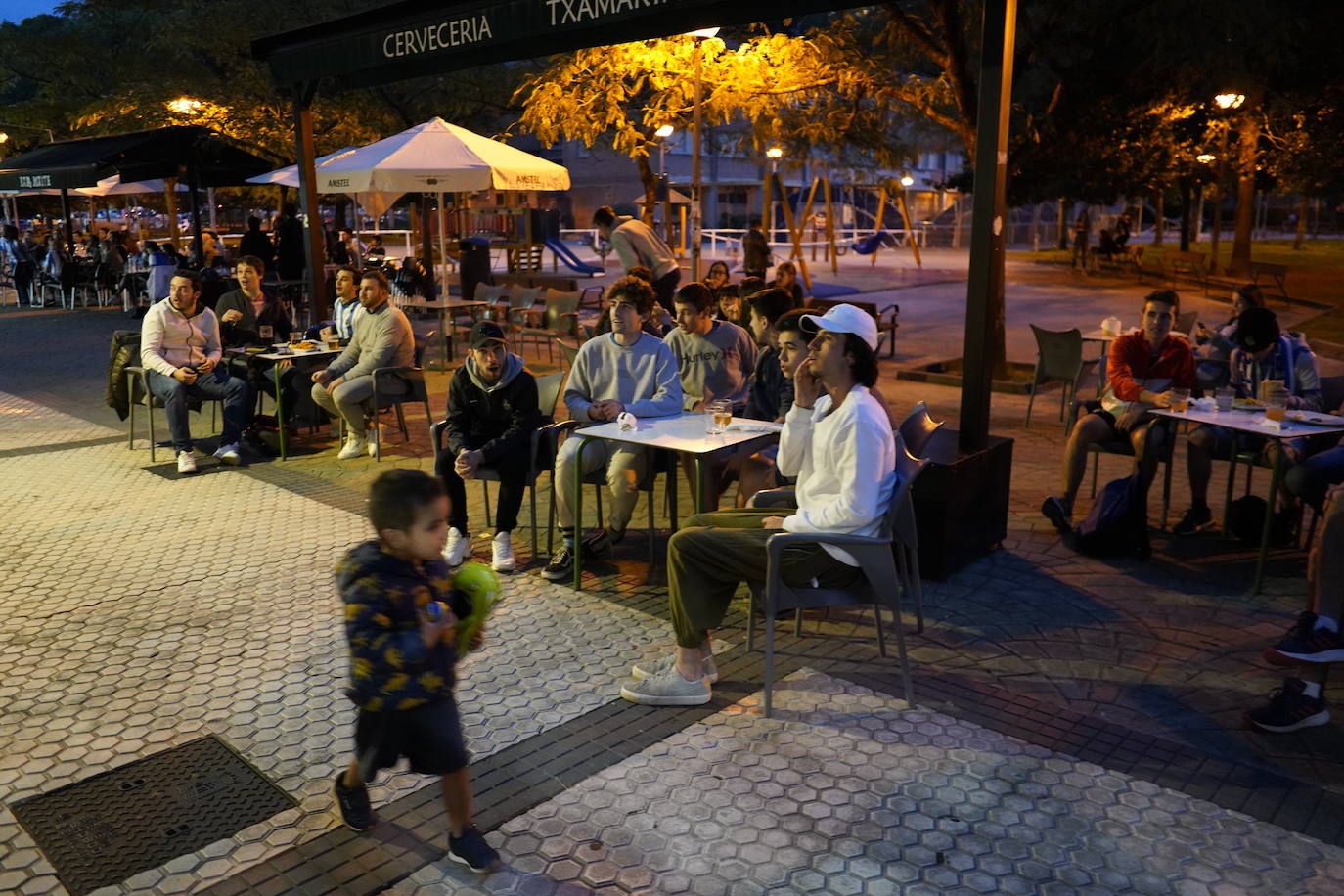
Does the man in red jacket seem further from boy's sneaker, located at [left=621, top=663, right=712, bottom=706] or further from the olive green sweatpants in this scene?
boy's sneaker, located at [left=621, top=663, right=712, bottom=706]

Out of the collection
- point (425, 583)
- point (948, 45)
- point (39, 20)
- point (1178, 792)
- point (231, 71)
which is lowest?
point (1178, 792)

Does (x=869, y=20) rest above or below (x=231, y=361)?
above

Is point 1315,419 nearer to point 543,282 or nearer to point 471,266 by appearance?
point 543,282

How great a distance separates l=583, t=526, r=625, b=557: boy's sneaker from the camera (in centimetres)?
616

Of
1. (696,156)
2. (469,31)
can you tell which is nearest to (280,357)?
(469,31)

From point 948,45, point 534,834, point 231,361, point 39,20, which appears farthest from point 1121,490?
point 39,20

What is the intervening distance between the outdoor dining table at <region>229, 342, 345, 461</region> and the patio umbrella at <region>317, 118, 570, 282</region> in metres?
2.82

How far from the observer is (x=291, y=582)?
589cm

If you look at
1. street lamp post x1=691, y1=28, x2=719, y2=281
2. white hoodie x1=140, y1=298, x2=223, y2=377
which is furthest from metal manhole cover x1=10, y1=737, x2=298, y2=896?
street lamp post x1=691, y1=28, x2=719, y2=281

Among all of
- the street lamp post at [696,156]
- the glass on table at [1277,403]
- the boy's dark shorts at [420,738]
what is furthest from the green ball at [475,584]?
the street lamp post at [696,156]

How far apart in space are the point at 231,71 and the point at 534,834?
21262mm

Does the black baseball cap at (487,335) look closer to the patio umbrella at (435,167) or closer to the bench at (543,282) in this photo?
the patio umbrella at (435,167)

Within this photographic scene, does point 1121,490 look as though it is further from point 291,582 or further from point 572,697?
point 291,582

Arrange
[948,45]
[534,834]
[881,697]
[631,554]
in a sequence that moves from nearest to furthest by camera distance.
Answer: [534,834] → [881,697] → [631,554] → [948,45]
